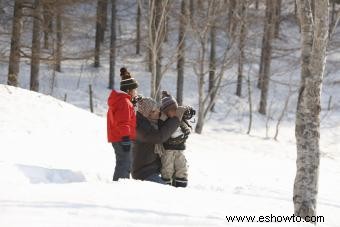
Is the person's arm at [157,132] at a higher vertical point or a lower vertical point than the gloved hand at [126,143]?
higher

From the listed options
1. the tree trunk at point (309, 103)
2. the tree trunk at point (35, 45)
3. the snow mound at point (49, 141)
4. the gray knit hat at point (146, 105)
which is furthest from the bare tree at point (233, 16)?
the gray knit hat at point (146, 105)

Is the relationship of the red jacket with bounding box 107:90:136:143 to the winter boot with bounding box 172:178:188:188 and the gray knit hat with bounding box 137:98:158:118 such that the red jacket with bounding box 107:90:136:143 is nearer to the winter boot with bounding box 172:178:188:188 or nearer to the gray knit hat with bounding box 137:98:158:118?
the gray knit hat with bounding box 137:98:158:118

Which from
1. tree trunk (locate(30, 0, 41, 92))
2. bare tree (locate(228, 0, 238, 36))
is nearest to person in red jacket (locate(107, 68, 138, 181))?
tree trunk (locate(30, 0, 41, 92))

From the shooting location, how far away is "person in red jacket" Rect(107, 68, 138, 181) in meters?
6.45

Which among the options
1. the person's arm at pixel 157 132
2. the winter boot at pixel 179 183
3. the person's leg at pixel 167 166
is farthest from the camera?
the winter boot at pixel 179 183

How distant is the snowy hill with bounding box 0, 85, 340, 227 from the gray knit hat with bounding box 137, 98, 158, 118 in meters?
0.91

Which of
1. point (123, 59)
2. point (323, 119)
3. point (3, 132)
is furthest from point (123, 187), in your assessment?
point (123, 59)

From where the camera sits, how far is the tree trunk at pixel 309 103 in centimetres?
623

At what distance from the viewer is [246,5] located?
21.5 meters

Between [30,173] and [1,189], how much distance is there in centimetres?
206

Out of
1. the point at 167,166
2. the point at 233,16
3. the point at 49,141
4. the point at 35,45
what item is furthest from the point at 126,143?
the point at 233,16

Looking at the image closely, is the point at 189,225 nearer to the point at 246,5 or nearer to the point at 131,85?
the point at 131,85

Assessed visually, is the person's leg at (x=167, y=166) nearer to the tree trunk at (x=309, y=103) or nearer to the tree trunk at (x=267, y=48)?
the tree trunk at (x=309, y=103)

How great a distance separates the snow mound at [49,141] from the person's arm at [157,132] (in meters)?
1.67
